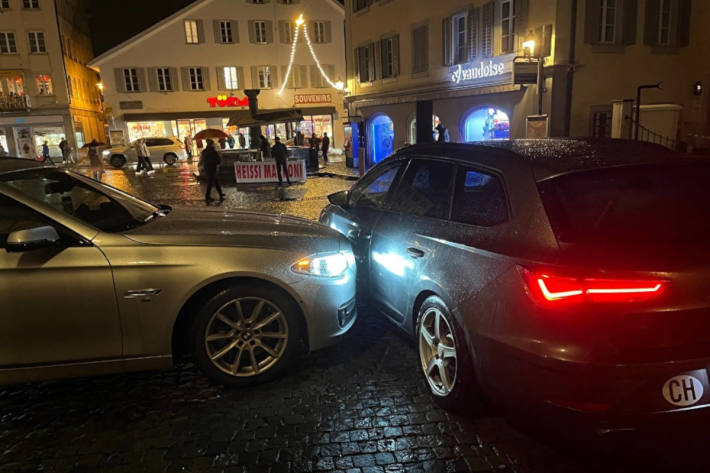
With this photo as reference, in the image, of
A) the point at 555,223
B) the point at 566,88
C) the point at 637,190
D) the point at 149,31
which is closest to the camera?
the point at 555,223

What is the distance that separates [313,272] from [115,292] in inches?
54.9

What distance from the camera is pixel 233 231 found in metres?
4.08

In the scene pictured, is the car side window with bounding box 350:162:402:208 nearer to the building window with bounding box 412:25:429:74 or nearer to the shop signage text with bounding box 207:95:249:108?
the building window with bounding box 412:25:429:74

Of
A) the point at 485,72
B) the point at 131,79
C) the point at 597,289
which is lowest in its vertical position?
the point at 597,289

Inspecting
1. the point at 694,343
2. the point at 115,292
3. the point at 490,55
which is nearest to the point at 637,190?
the point at 694,343

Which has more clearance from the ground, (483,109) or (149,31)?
(149,31)

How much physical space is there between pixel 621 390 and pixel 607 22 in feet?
54.0

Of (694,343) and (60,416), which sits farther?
(60,416)

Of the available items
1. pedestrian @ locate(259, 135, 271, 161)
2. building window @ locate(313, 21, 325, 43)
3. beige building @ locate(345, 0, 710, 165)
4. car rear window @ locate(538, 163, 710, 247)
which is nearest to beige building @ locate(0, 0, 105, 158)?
building window @ locate(313, 21, 325, 43)

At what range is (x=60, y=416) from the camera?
3.65 m

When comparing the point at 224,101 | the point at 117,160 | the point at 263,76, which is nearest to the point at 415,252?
the point at 117,160

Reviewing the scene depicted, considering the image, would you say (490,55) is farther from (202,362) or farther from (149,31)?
(149,31)

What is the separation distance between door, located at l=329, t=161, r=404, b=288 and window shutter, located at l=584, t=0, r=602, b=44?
12.9 m

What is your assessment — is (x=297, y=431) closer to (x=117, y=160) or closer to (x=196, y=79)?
(x=117, y=160)
